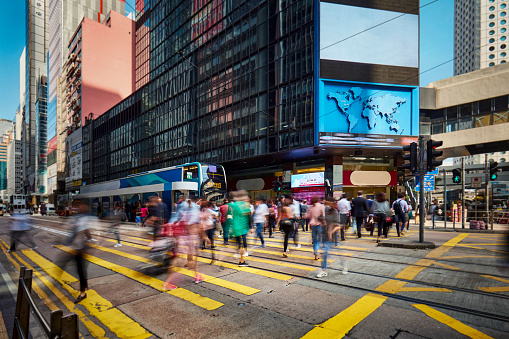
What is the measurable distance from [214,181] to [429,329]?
16176 millimetres

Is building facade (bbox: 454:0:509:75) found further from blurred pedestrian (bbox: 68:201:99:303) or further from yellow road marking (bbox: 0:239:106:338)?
Answer: yellow road marking (bbox: 0:239:106:338)

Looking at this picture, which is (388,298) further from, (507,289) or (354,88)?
(354,88)

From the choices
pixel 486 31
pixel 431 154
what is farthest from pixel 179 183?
pixel 486 31

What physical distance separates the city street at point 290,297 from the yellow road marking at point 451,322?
0.04 feet

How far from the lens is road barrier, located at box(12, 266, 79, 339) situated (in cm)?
175

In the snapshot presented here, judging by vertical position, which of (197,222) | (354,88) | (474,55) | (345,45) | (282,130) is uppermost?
(474,55)

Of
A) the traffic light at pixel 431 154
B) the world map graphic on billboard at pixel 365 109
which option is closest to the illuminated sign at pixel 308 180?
the world map graphic on billboard at pixel 365 109

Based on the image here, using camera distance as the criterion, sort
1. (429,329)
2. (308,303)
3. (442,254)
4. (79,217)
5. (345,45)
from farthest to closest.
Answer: (345,45) < (442,254) < (79,217) < (308,303) < (429,329)

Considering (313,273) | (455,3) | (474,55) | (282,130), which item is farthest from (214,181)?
(455,3)

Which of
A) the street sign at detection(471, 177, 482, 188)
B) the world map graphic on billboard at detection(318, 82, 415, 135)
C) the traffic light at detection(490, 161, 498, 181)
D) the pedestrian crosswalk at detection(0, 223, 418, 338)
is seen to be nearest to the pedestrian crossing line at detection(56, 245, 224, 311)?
the pedestrian crosswalk at detection(0, 223, 418, 338)

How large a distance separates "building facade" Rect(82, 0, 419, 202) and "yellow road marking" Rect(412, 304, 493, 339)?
21.2m

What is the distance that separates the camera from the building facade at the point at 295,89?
25797 millimetres

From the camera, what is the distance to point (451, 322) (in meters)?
4.00

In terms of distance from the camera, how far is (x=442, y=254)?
8477mm
